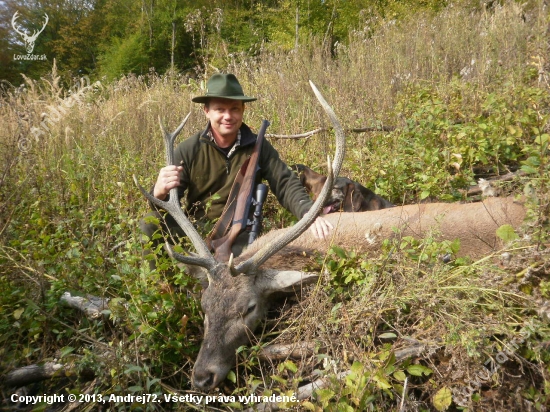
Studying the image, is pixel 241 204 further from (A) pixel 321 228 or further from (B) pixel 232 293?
(B) pixel 232 293

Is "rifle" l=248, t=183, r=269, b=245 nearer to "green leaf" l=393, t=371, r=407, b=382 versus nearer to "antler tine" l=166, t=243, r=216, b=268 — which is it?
"antler tine" l=166, t=243, r=216, b=268

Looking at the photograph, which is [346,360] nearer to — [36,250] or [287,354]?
[287,354]

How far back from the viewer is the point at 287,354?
2555 millimetres

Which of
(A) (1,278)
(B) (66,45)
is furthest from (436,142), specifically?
(B) (66,45)

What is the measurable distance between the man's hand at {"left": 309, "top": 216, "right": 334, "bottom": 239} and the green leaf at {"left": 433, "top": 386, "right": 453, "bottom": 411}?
4.70ft

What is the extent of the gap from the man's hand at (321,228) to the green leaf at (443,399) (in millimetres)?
1432

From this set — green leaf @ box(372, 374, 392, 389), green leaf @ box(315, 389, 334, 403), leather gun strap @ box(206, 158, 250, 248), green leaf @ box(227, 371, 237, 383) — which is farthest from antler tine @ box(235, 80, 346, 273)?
green leaf @ box(372, 374, 392, 389)

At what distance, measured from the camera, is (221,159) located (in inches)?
164

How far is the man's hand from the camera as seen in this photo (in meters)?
3.35

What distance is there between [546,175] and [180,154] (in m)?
2.95

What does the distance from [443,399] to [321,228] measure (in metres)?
1.53

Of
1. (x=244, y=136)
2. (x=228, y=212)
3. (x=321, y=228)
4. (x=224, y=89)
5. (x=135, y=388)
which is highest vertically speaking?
(x=224, y=89)

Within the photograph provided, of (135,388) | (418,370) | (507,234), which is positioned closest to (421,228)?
(507,234)

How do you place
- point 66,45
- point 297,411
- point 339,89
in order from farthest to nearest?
point 66,45, point 339,89, point 297,411
